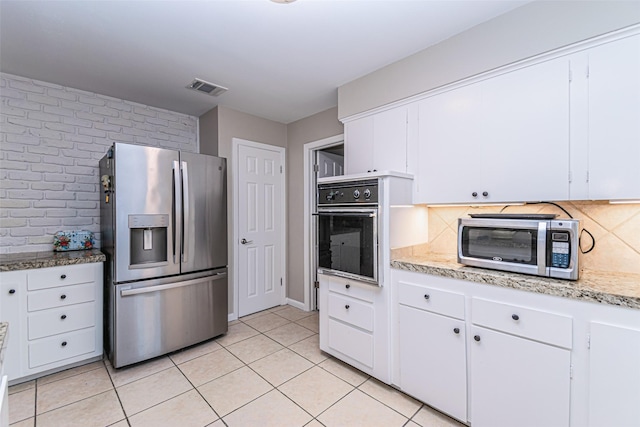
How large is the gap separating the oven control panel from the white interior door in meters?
1.34

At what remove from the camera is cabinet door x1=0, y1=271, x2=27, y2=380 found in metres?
2.02

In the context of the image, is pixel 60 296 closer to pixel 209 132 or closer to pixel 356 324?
pixel 209 132

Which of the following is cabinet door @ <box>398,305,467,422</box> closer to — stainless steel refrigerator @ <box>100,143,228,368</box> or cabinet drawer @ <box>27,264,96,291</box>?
stainless steel refrigerator @ <box>100,143,228,368</box>

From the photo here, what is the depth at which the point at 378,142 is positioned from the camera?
7.97 feet

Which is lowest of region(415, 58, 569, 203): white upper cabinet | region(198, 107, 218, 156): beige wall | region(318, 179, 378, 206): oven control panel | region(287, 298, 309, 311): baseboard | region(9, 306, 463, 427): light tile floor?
region(9, 306, 463, 427): light tile floor

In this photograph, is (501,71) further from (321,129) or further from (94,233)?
(94,233)

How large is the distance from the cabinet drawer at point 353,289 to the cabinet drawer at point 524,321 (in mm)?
686

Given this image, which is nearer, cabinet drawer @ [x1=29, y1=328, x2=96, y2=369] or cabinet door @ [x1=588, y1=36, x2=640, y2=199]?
cabinet door @ [x1=588, y1=36, x2=640, y2=199]

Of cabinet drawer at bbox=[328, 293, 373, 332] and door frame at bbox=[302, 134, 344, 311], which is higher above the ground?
door frame at bbox=[302, 134, 344, 311]

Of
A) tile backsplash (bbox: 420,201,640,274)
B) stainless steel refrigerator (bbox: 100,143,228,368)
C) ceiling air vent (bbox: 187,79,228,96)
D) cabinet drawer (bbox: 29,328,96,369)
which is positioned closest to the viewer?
tile backsplash (bbox: 420,201,640,274)

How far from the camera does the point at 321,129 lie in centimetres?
341

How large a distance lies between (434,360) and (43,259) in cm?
294

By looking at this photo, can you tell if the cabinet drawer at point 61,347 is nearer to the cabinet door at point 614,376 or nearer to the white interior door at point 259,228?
the white interior door at point 259,228

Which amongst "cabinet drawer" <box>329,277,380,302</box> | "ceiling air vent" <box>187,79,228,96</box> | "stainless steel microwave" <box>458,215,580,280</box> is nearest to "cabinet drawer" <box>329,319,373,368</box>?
"cabinet drawer" <box>329,277,380,302</box>
